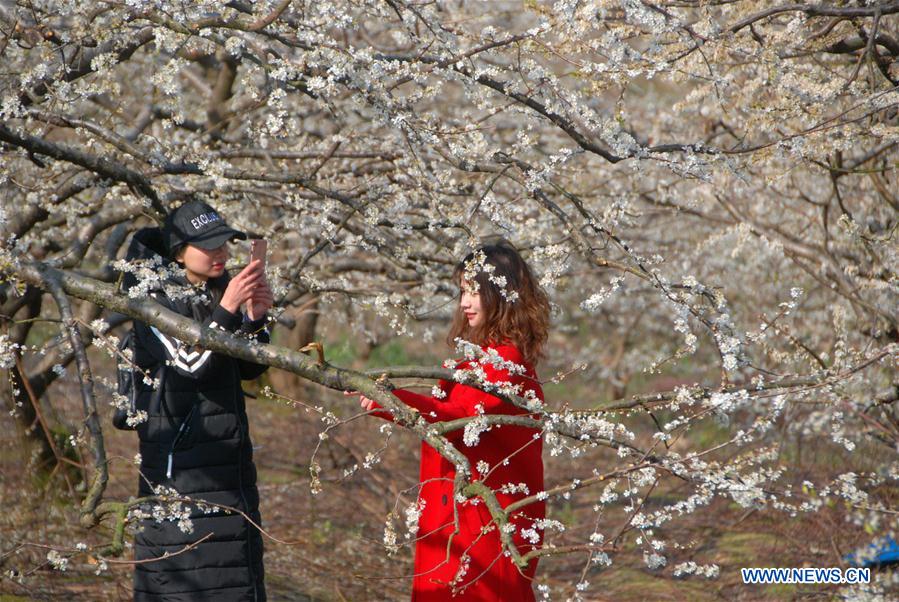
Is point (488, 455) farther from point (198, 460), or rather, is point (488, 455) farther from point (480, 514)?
point (198, 460)

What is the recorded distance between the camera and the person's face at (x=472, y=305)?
3.26 m

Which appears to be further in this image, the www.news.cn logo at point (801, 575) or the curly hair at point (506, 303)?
the www.news.cn logo at point (801, 575)

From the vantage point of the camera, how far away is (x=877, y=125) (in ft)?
13.6

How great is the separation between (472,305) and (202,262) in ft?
3.13

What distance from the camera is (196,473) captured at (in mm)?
3170

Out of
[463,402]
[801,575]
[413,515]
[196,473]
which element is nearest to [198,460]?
[196,473]

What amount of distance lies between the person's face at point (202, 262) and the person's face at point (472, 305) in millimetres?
860

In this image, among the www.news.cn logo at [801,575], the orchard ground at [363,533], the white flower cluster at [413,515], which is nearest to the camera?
the white flower cluster at [413,515]

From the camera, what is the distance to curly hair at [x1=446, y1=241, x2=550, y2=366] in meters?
3.24

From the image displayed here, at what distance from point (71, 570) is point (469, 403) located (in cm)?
309

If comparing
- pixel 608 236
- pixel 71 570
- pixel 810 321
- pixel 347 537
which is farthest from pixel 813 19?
pixel 810 321

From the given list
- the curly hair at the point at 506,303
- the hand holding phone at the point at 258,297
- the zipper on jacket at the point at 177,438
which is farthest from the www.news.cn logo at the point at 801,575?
the zipper on jacket at the point at 177,438

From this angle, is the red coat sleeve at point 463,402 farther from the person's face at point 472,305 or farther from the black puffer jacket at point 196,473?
the black puffer jacket at point 196,473

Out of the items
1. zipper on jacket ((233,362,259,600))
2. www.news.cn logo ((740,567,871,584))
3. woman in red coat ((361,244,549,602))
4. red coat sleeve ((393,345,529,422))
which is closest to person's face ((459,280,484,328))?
woman in red coat ((361,244,549,602))
